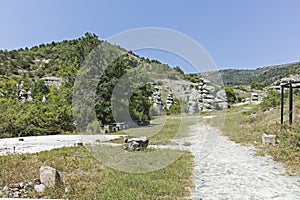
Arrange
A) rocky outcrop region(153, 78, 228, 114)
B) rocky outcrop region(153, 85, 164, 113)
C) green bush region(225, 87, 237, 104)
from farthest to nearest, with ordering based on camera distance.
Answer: green bush region(225, 87, 237, 104) → rocky outcrop region(153, 85, 164, 113) → rocky outcrop region(153, 78, 228, 114)

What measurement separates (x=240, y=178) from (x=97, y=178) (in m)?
2.66

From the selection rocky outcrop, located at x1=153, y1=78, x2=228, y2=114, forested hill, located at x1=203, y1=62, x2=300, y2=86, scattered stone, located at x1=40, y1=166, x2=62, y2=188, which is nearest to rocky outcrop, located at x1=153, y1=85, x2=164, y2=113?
rocky outcrop, located at x1=153, y1=78, x2=228, y2=114

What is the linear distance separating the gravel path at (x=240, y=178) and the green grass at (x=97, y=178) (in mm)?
295


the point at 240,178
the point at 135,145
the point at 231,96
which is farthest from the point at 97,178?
the point at 231,96

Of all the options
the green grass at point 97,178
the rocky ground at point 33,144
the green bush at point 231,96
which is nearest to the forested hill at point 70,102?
the rocky ground at point 33,144

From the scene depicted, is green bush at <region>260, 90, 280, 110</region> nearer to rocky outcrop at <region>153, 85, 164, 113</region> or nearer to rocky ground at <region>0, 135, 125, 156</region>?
rocky outcrop at <region>153, 85, 164, 113</region>

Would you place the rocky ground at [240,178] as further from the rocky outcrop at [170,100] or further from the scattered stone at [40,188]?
the rocky outcrop at [170,100]

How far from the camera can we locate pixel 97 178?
5047mm

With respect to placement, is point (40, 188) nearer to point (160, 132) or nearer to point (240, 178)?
point (240, 178)

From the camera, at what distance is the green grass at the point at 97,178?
13.5 feet

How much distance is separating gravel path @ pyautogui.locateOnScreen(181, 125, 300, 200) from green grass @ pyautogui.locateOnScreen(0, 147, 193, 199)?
0.97 ft

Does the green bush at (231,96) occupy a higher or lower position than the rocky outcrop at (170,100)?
higher

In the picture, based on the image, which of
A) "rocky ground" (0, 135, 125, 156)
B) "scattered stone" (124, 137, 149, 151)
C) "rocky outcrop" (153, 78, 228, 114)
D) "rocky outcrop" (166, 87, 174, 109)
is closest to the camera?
"scattered stone" (124, 137, 149, 151)

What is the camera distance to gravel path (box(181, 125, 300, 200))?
422 cm
